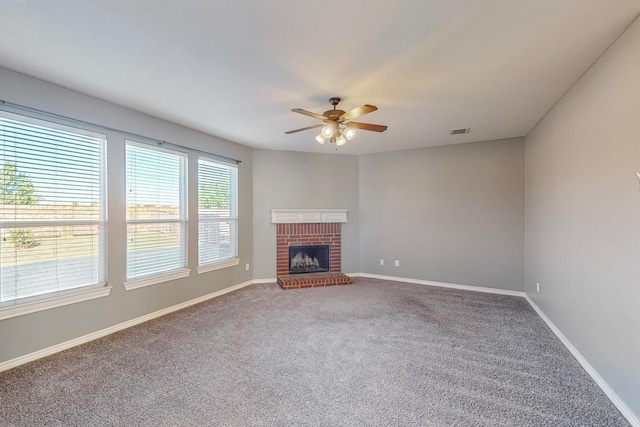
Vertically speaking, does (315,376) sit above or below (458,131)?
below

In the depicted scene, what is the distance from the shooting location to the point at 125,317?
11.1 ft

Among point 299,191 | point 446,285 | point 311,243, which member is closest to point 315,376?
point 311,243

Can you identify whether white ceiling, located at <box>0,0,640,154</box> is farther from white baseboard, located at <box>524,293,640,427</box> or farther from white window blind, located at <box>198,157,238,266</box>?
white baseboard, located at <box>524,293,640,427</box>

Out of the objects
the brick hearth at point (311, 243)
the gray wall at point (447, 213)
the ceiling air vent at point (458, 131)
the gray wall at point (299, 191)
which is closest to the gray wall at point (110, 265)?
the gray wall at point (299, 191)

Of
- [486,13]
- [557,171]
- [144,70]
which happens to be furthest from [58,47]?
[557,171]

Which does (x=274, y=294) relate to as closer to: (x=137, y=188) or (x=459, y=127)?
(x=137, y=188)

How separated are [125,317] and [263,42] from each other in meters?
3.40

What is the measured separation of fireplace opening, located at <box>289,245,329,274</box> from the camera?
577 centimetres

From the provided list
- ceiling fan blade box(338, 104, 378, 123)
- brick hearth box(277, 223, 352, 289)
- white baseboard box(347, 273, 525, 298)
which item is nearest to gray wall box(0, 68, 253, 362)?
brick hearth box(277, 223, 352, 289)

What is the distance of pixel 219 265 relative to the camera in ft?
15.4

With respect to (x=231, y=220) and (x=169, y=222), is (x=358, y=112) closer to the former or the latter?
(x=169, y=222)

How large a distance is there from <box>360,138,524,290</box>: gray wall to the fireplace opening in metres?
0.82

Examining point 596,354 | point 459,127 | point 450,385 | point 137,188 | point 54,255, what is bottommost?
point 450,385

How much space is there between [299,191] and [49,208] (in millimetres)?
3689
